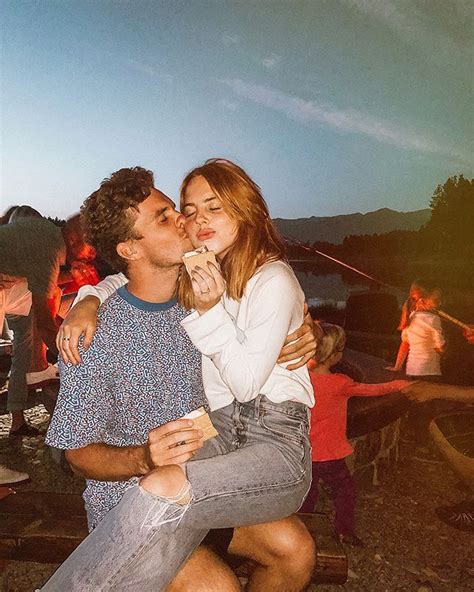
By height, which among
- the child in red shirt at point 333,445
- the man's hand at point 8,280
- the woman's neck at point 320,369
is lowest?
the child in red shirt at point 333,445

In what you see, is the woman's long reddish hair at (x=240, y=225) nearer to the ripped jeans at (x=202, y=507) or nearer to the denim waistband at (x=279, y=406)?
the denim waistband at (x=279, y=406)

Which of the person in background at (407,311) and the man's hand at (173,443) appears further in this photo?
the person in background at (407,311)

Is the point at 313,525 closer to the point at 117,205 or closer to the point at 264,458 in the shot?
the point at 264,458

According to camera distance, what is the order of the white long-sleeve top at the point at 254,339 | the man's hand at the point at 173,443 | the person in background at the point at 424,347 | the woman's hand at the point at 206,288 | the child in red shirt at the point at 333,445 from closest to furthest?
1. the man's hand at the point at 173,443
2. the white long-sleeve top at the point at 254,339
3. the woman's hand at the point at 206,288
4. the child in red shirt at the point at 333,445
5. the person in background at the point at 424,347

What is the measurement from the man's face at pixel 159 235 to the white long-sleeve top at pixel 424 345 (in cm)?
546

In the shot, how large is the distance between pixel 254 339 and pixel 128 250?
1098 millimetres

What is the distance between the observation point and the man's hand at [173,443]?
216 cm

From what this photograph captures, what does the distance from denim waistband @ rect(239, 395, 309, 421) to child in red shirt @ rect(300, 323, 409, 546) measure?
6.71 feet

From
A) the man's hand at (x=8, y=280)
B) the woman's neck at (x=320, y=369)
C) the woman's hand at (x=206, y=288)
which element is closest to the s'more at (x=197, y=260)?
the woman's hand at (x=206, y=288)

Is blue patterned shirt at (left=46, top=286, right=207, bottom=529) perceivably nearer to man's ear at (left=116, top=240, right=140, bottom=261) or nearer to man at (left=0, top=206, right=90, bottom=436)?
man's ear at (left=116, top=240, right=140, bottom=261)

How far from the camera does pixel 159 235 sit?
297 cm

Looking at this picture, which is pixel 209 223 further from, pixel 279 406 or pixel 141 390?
pixel 279 406

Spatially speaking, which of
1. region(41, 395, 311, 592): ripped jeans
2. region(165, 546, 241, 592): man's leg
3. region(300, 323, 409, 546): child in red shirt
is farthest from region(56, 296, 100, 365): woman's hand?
region(300, 323, 409, 546): child in red shirt

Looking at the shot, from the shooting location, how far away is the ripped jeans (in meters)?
1.95
